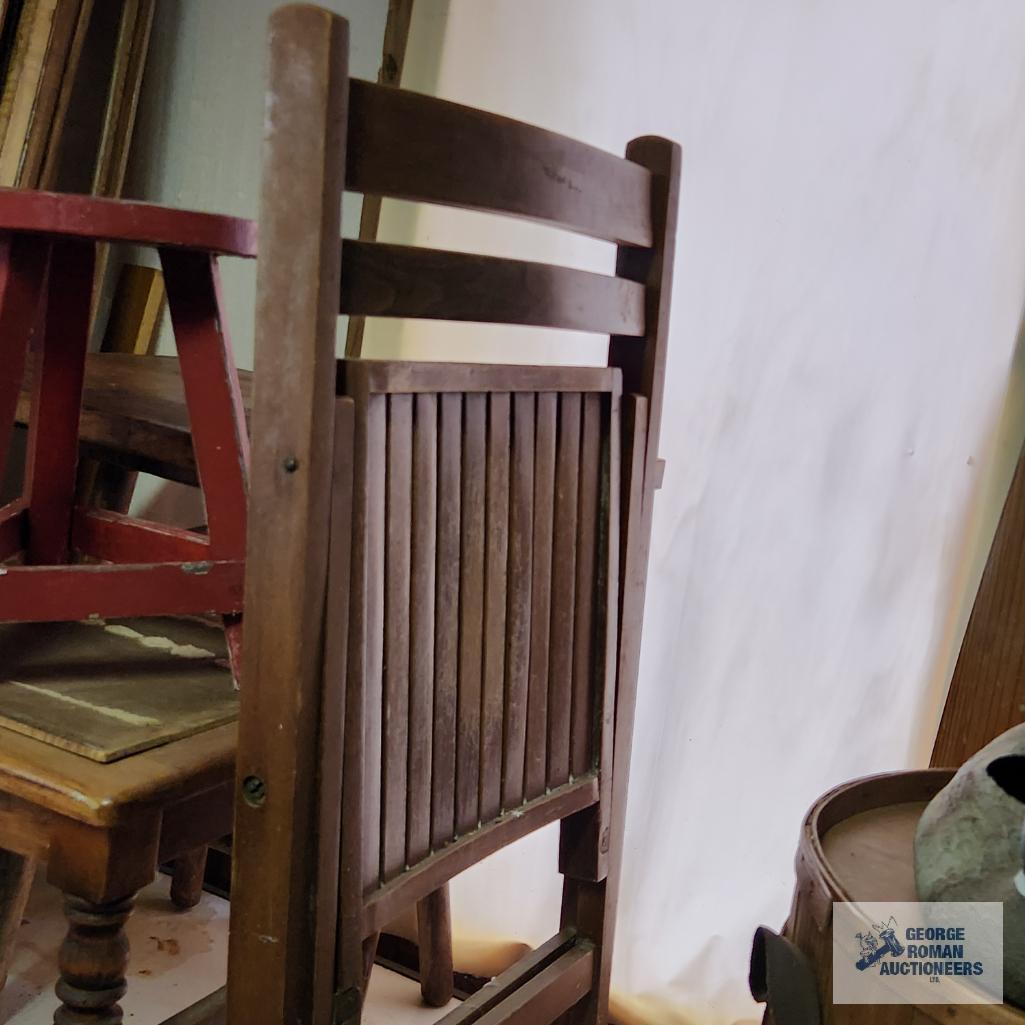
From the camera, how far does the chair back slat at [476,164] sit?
2.06ft

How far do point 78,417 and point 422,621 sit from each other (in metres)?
0.40

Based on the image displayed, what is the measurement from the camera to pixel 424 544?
0.73 metres

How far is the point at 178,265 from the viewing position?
83 cm

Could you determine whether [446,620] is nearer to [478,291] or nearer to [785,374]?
[478,291]

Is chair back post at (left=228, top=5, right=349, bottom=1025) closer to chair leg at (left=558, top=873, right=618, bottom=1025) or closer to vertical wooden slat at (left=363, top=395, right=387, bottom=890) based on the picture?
vertical wooden slat at (left=363, top=395, right=387, bottom=890)

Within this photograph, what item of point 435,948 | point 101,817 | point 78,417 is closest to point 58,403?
point 78,417

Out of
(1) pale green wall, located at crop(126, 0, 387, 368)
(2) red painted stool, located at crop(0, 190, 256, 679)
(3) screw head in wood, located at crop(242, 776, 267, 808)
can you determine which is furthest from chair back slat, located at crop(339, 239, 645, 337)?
(1) pale green wall, located at crop(126, 0, 387, 368)

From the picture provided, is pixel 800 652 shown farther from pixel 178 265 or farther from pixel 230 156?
pixel 230 156

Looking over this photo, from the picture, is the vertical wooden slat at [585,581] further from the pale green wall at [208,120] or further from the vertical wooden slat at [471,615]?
the pale green wall at [208,120]

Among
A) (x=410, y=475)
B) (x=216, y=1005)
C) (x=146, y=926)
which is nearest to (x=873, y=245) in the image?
(x=410, y=475)

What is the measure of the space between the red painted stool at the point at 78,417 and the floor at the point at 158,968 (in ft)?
2.03

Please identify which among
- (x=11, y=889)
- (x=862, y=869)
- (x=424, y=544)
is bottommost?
(x=11, y=889)

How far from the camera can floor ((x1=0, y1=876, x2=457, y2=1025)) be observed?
1.37 meters

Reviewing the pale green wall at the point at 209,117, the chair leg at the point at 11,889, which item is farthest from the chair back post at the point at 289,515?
the pale green wall at the point at 209,117
